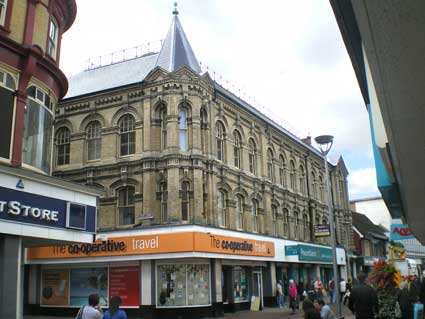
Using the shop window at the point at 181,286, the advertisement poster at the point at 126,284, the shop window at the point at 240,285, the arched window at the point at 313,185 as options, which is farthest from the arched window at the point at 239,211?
the arched window at the point at 313,185

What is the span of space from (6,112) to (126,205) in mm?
14981

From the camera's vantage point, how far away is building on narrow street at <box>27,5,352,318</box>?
25.2m

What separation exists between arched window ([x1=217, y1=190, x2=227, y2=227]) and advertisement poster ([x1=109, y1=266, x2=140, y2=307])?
5.59 m

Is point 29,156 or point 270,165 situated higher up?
point 270,165

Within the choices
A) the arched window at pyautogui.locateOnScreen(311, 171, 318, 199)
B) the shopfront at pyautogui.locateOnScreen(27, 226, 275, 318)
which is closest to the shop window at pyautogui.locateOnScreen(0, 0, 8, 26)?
the shopfront at pyautogui.locateOnScreen(27, 226, 275, 318)

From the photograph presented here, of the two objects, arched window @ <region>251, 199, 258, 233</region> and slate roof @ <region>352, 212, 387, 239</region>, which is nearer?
arched window @ <region>251, 199, 258, 233</region>

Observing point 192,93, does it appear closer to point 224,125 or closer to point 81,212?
point 224,125

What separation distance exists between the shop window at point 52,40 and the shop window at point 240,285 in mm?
17994

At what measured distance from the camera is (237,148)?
104ft

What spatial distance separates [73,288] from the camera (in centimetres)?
2761

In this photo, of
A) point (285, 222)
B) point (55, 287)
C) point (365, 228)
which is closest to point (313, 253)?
point (285, 222)

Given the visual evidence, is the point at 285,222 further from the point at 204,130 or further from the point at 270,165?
the point at 204,130

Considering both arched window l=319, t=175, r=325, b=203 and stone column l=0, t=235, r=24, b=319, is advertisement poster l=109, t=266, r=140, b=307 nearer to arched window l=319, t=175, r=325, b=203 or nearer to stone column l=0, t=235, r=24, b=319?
stone column l=0, t=235, r=24, b=319

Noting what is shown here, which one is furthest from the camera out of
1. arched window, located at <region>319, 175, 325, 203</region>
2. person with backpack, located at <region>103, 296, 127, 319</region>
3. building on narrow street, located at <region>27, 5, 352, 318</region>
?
arched window, located at <region>319, 175, 325, 203</region>
